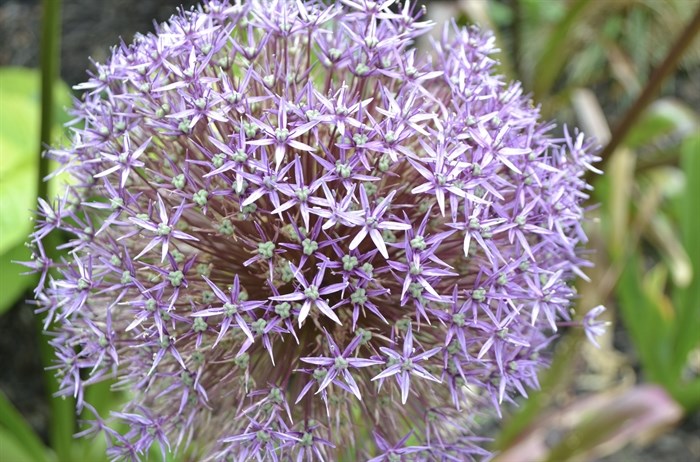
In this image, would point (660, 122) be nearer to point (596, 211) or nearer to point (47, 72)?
point (596, 211)

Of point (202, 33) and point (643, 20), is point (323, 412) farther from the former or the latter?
point (643, 20)

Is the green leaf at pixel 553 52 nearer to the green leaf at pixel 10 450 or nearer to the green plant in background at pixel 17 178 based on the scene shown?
the green plant in background at pixel 17 178

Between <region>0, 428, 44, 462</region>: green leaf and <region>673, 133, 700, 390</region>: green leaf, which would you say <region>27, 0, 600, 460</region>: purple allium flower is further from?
<region>673, 133, 700, 390</region>: green leaf

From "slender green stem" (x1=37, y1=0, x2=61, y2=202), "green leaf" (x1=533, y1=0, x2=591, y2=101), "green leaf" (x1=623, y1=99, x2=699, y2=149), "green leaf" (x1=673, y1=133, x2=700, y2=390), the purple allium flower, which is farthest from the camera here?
"green leaf" (x1=533, y1=0, x2=591, y2=101)

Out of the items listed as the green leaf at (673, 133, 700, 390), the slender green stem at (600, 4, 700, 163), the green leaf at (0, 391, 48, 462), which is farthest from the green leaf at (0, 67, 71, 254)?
the green leaf at (673, 133, 700, 390)

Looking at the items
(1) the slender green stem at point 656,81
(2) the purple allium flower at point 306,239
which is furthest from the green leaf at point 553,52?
(2) the purple allium flower at point 306,239

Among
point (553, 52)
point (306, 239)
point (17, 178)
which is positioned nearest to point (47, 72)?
point (17, 178)
